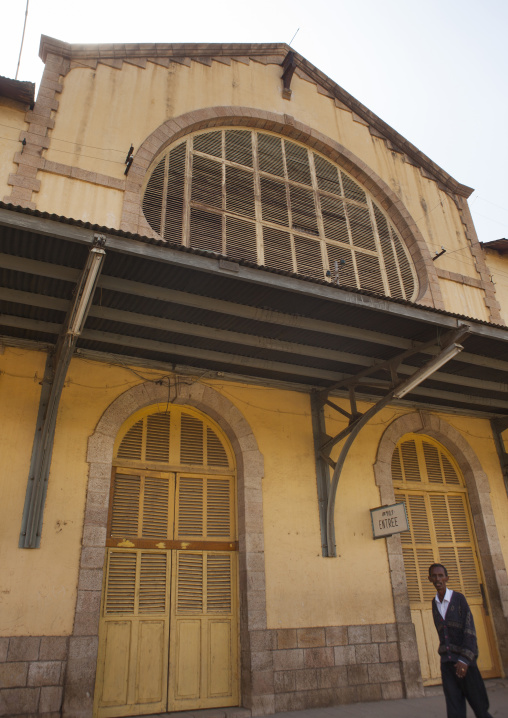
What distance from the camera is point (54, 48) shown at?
Answer: 25.5ft

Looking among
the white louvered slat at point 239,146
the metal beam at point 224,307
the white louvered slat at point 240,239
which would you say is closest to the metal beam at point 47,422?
the metal beam at point 224,307

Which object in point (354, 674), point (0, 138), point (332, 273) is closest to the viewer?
point (354, 674)

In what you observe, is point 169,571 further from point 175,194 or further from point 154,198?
point 175,194

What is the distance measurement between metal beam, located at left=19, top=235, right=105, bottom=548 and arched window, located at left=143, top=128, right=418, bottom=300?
269 cm

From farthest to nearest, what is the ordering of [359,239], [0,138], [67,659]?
[359,239] → [0,138] → [67,659]

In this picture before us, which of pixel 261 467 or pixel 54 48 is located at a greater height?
pixel 54 48

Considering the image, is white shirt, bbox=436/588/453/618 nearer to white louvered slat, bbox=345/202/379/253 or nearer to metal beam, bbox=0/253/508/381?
metal beam, bbox=0/253/508/381

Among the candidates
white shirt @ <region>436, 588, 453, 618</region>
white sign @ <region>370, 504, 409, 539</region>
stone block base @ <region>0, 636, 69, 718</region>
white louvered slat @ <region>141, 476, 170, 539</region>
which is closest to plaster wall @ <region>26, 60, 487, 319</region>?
white louvered slat @ <region>141, 476, 170, 539</region>

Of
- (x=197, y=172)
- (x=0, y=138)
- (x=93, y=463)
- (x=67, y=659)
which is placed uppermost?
(x=197, y=172)

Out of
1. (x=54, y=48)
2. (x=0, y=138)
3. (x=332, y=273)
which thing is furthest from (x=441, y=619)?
(x=54, y=48)

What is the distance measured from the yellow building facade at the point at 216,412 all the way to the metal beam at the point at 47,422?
1.3 inches

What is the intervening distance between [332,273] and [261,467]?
3.29 meters

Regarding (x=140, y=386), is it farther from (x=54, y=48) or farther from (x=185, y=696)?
(x=54, y=48)

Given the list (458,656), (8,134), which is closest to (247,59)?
(8,134)
